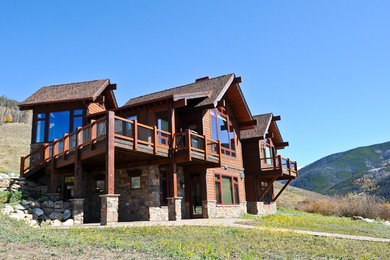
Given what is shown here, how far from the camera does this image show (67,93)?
73.1ft

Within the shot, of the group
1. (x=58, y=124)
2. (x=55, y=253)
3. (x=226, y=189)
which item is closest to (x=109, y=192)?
(x=55, y=253)

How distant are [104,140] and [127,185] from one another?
440 cm

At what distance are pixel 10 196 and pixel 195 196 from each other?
352 inches

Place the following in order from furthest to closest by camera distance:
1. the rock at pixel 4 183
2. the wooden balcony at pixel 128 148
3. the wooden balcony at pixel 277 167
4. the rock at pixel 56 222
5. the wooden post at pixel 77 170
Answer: the wooden balcony at pixel 277 167 → the rock at pixel 4 183 → the wooden post at pixel 77 170 → the wooden balcony at pixel 128 148 → the rock at pixel 56 222

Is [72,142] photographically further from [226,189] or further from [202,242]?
[202,242]

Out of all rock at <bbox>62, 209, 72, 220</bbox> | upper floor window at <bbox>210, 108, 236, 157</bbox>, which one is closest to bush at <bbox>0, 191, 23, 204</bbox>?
rock at <bbox>62, 209, 72, 220</bbox>

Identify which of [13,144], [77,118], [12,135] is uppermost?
[12,135]

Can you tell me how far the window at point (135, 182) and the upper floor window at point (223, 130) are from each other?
5.18 m

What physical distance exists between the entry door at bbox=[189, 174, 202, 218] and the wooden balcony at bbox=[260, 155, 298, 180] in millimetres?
6867

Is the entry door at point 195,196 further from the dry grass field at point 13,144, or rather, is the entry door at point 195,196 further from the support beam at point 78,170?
the dry grass field at point 13,144

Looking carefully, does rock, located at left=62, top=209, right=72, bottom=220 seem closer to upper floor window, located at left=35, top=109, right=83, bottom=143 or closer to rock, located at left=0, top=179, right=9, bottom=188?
rock, located at left=0, top=179, right=9, bottom=188

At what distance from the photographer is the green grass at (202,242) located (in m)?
8.24

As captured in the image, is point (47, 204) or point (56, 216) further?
point (47, 204)

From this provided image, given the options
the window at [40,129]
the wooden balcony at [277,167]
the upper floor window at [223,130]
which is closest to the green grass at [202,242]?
the upper floor window at [223,130]
